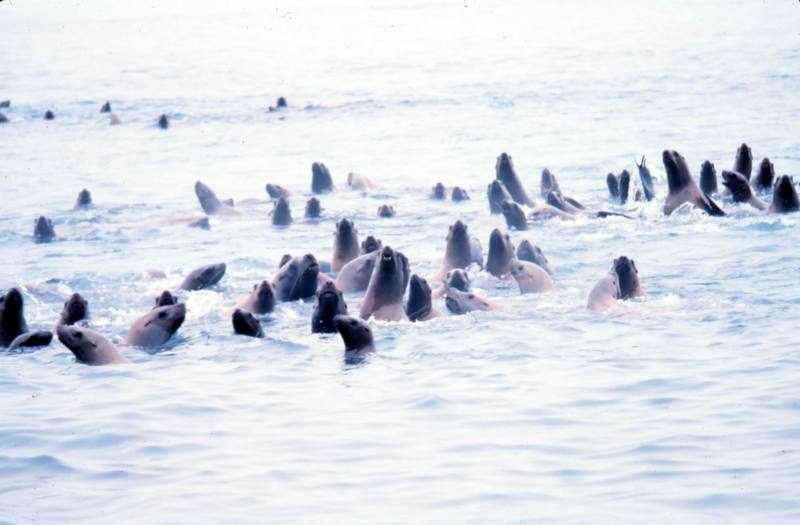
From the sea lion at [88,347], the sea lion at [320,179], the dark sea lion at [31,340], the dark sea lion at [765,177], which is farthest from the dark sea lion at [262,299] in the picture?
the sea lion at [320,179]

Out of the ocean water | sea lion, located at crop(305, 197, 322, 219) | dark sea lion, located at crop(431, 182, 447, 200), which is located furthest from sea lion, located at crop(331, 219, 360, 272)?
dark sea lion, located at crop(431, 182, 447, 200)

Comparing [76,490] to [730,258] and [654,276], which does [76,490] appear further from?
[730,258]

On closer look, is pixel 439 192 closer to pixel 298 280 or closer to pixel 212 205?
pixel 212 205


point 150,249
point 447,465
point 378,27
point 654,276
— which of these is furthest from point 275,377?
point 378,27

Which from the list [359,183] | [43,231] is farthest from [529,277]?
[359,183]

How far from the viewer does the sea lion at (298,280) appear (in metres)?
15.0

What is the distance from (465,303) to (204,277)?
157 inches

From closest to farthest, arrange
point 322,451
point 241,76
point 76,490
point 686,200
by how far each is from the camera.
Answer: point 76,490
point 322,451
point 686,200
point 241,76

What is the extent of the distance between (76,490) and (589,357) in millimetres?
4943

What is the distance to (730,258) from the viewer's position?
53.8 feet

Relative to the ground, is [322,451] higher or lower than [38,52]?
lower

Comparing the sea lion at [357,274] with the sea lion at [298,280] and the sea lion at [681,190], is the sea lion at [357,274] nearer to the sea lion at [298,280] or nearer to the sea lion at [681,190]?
the sea lion at [298,280]

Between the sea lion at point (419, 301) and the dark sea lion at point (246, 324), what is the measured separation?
61.3 inches

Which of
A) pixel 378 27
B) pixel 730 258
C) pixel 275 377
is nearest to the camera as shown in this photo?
pixel 275 377
